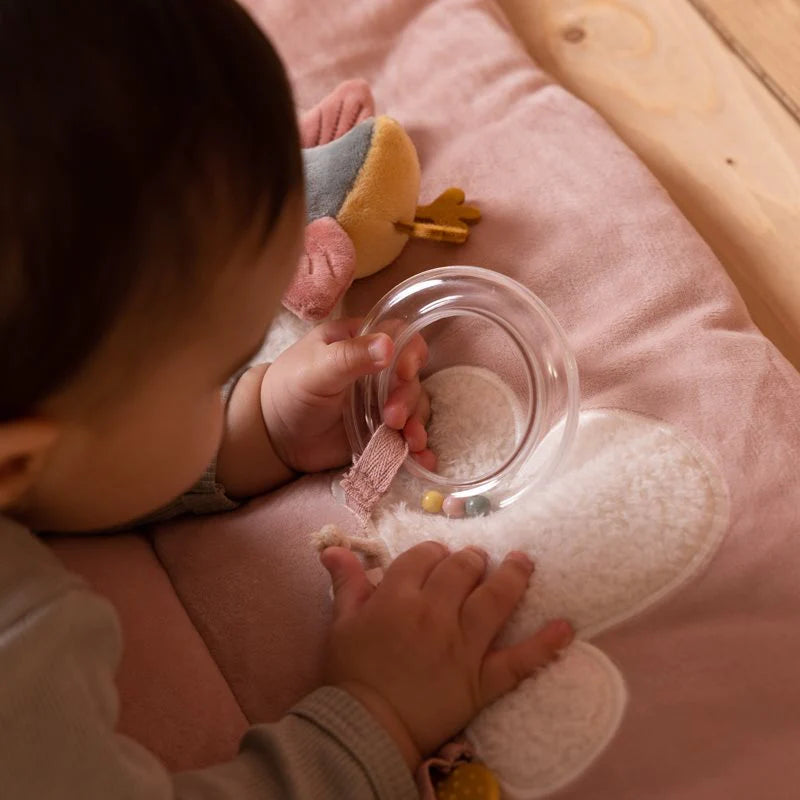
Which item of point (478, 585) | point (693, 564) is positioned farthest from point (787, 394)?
point (478, 585)

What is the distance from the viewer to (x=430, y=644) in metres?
0.65

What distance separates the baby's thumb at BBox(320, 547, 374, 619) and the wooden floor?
50 centimetres

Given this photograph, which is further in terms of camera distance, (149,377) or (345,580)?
(345,580)

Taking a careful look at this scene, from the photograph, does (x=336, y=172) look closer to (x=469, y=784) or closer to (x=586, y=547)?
(x=586, y=547)

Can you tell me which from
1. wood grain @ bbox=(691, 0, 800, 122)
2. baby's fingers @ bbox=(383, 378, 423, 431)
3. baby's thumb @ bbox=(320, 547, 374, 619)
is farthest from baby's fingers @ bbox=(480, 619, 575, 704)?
wood grain @ bbox=(691, 0, 800, 122)

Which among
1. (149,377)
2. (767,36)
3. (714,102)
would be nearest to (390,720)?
(149,377)

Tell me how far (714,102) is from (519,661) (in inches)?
29.4

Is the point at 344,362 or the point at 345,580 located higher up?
the point at 344,362

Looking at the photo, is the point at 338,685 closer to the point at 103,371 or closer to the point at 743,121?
the point at 103,371

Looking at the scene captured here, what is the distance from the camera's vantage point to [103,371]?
1.51 feet

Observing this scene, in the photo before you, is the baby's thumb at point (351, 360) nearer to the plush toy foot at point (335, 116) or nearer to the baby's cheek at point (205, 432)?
the baby's cheek at point (205, 432)

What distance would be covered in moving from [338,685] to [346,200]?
425mm

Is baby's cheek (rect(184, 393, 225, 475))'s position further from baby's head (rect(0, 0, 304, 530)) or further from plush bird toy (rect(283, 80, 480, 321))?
plush bird toy (rect(283, 80, 480, 321))

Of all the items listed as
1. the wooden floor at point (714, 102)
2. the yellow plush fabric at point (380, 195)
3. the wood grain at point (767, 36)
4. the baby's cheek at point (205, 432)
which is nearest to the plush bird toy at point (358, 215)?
the yellow plush fabric at point (380, 195)
